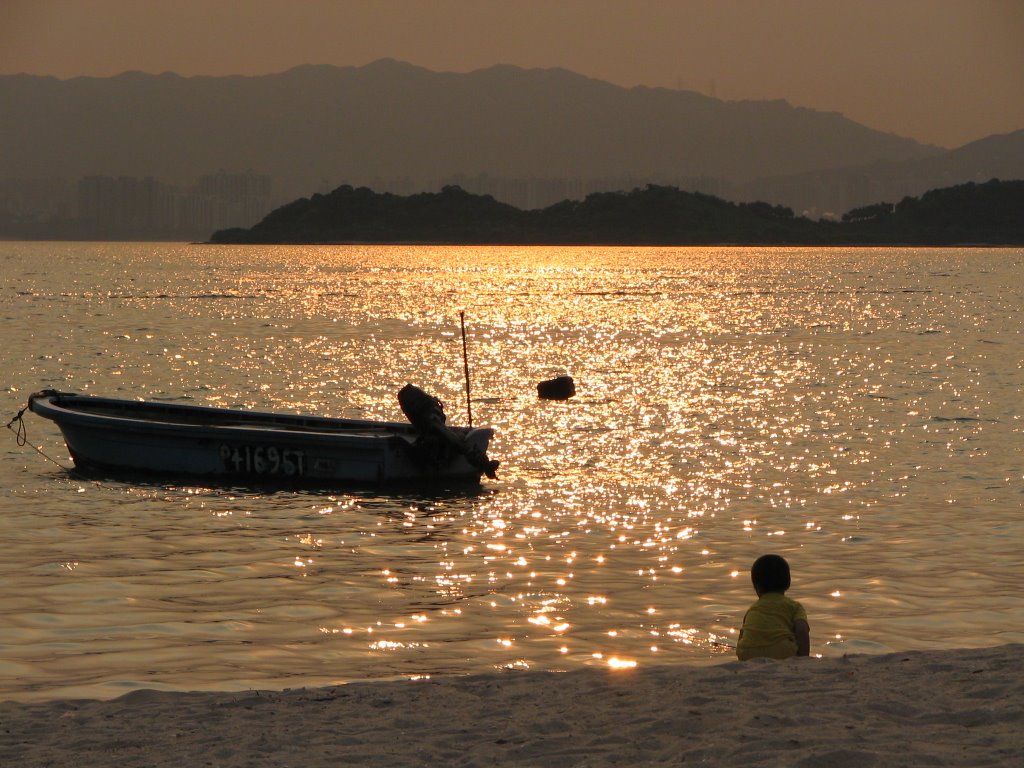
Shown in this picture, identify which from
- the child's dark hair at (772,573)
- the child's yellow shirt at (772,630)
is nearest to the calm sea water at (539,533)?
the child's yellow shirt at (772,630)

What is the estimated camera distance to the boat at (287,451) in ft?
74.7

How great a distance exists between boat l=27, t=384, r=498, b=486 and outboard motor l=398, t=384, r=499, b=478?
0.02 metres

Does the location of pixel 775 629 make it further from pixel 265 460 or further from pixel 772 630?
pixel 265 460

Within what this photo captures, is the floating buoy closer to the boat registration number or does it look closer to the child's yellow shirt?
the boat registration number

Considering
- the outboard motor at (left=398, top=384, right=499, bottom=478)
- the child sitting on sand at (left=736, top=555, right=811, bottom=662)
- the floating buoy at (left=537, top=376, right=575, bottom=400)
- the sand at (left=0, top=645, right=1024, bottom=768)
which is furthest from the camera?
the floating buoy at (left=537, top=376, right=575, bottom=400)

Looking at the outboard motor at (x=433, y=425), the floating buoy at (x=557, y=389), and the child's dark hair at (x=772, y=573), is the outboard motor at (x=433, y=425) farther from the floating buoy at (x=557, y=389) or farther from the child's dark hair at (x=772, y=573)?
the child's dark hair at (x=772, y=573)

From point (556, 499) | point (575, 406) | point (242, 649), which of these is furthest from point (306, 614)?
point (575, 406)

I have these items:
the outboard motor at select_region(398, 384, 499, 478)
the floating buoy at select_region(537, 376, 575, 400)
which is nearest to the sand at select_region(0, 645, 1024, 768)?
the outboard motor at select_region(398, 384, 499, 478)

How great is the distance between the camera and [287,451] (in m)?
23.0

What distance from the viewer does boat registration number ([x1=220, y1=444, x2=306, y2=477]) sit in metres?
23.0

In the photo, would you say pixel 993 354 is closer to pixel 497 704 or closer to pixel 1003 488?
pixel 1003 488

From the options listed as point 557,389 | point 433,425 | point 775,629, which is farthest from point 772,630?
point 557,389

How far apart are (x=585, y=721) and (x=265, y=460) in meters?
14.5

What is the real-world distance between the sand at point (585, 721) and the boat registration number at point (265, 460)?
12.4 meters
